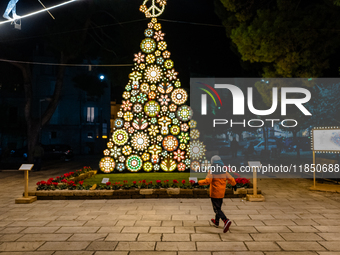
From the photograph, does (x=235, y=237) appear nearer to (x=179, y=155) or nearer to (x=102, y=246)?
(x=102, y=246)

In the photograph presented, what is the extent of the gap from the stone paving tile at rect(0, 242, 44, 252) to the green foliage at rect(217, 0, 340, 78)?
11.5 metres

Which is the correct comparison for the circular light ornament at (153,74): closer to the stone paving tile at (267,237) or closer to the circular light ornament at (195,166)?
the circular light ornament at (195,166)

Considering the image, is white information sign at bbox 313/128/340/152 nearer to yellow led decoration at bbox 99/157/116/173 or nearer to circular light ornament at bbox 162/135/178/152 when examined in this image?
circular light ornament at bbox 162/135/178/152

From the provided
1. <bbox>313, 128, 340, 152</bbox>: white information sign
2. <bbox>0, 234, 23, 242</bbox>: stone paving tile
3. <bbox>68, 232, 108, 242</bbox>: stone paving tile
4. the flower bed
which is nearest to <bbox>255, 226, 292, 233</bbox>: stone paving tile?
the flower bed

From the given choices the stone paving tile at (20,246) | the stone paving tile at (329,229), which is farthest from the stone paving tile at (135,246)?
the stone paving tile at (329,229)

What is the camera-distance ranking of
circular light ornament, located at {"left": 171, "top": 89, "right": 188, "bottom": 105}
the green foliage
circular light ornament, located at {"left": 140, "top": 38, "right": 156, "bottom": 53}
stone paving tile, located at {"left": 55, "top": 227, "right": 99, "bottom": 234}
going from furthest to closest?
1. circular light ornament, located at {"left": 140, "top": 38, "right": 156, "bottom": 53}
2. circular light ornament, located at {"left": 171, "top": 89, "right": 188, "bottom": 105}
3. the green foliage
4. stone paving tile, located at {"left": 55, "top": 227, "right": 99, "bottom": 234}

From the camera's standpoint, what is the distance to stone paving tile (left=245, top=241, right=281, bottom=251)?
4547 millimetres

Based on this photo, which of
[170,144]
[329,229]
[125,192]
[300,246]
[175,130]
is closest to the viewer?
[300,246]

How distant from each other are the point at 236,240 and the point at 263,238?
563 millimetres

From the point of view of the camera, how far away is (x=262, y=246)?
4.67m

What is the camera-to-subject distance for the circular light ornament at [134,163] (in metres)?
12.2

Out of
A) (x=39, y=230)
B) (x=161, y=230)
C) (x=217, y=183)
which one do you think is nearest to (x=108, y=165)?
(x=39, y=230)

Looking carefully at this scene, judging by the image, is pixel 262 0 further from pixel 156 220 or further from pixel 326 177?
pixel 156 220

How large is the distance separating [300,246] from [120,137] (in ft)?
30.3
